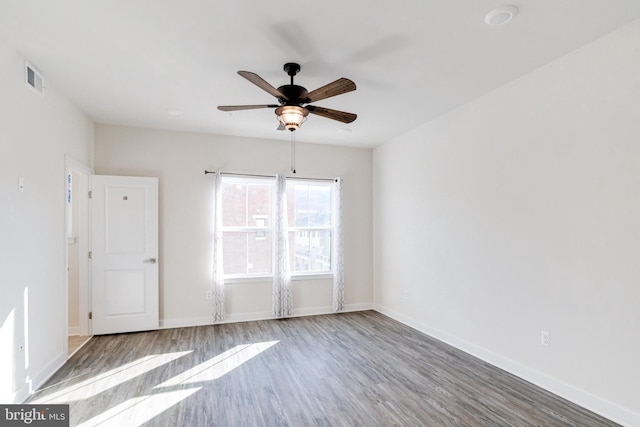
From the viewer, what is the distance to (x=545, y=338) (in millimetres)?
2818

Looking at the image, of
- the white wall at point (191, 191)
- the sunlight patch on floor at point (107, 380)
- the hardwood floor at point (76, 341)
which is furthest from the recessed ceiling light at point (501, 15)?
the hardwood floor at point (76, 341)

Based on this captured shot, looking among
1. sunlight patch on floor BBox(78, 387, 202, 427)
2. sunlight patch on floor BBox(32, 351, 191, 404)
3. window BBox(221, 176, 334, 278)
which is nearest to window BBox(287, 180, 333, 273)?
window BBox(221, 176, 334, 278)

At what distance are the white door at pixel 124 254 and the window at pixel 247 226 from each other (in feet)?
3.25

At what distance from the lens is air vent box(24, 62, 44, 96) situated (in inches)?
105

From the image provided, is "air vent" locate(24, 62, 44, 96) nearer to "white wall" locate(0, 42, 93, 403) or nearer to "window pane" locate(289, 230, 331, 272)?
"white wall" locate(0, 42, 93, 403)

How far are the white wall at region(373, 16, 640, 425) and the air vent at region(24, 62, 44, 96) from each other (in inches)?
167

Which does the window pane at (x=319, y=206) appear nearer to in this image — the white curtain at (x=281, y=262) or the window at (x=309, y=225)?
the window at (x=309, y=225)

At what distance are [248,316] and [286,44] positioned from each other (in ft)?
12.7

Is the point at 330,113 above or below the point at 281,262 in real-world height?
above

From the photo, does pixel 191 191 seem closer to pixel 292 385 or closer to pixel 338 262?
pixel 338 262

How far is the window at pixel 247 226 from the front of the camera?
4918 mm

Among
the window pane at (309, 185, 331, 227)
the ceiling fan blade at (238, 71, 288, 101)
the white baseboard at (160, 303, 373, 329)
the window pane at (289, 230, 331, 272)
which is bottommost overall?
the white baseboard at (160, 303, 373, 329)

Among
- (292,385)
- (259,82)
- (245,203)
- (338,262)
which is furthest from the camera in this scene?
(338,262)

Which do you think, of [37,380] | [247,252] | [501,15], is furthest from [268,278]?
[501,15]
